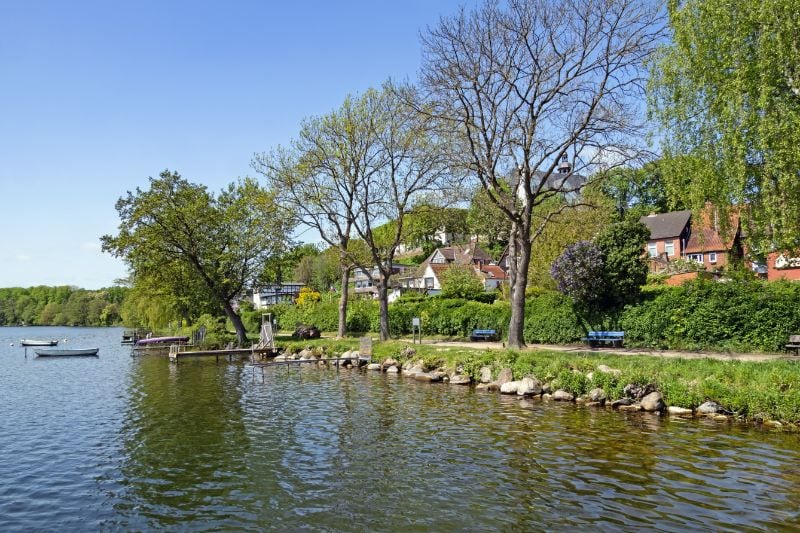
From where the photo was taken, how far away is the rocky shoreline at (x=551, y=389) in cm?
1523

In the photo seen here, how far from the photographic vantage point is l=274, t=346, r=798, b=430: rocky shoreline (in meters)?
15.2

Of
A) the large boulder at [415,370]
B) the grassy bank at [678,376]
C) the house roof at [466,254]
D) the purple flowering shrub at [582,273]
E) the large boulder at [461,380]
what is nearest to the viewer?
the grassy bank at [678,376]

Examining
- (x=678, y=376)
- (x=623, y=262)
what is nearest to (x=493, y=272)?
(x=623, y=262)

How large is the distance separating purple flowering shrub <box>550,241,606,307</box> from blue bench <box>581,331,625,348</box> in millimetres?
1696

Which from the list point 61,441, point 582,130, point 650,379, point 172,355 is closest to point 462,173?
point 582,130

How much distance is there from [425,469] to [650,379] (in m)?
9.34

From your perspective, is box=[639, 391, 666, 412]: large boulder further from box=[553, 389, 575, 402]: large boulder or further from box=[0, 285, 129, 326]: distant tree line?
box=[0, 285, 129, 326]: distant tree line

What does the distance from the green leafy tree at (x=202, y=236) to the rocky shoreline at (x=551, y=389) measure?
1352 centimetres

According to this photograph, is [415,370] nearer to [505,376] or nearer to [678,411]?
[505,376]

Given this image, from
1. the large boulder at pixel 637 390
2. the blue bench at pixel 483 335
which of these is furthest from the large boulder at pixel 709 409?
the blue bench at pixel 483 335

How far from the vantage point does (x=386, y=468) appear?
11445 millimetres

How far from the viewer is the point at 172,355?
3622cm

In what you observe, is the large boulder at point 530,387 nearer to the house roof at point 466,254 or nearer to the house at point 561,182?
the house at point 561,182

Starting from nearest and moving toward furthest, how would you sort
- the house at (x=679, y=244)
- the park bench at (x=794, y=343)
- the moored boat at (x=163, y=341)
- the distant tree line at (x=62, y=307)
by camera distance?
1. the park bench at (x=794, y=343)
2. the moored boat at (x=163, y=341)
3. the house at (x=679, y=244)
4. the distant tree line at (x=62, y=307)
